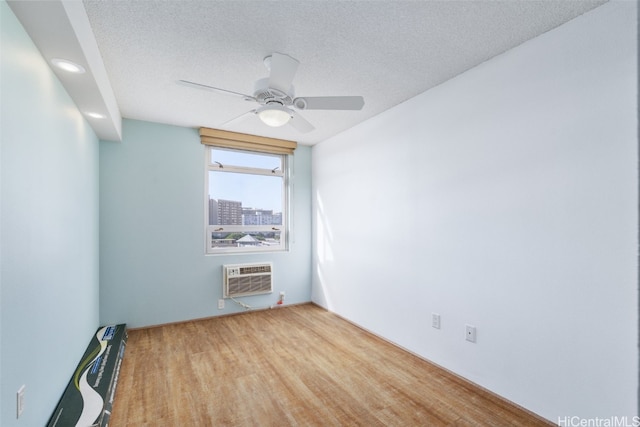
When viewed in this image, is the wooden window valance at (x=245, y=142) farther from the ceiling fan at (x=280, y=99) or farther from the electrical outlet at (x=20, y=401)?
the electrical outlet at (x=20, y=401)

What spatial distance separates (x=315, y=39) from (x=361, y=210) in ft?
6.52

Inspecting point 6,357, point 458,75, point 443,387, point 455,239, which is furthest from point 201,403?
point 458,75

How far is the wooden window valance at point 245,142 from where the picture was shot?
12.3 ft

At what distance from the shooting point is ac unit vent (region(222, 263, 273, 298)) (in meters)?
3.83

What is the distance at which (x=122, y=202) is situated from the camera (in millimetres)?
3359

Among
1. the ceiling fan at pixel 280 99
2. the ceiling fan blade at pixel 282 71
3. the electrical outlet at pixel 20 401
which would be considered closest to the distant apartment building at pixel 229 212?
the ceiling fan at pixel 280 99

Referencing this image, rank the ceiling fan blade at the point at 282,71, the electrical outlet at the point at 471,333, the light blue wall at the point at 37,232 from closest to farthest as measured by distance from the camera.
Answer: the light blue wall at the point at 37,232 → the ceiling fan blade at the point at 282,71 → the electrical outlet at the point at 471,333

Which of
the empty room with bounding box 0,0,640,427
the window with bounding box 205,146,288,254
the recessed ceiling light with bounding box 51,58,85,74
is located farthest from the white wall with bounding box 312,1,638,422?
the recessed ceiling light with bounding box 51,58,85,74

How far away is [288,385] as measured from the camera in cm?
227

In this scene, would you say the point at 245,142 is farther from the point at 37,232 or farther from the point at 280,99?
the point at 37,232

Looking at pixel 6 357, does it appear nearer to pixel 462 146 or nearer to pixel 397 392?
pixel 397 392

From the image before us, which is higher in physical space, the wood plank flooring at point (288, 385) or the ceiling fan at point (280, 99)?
the ceiling fan at point (280, 99)

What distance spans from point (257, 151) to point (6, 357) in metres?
3.31

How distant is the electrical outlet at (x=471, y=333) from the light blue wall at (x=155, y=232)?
271cm
